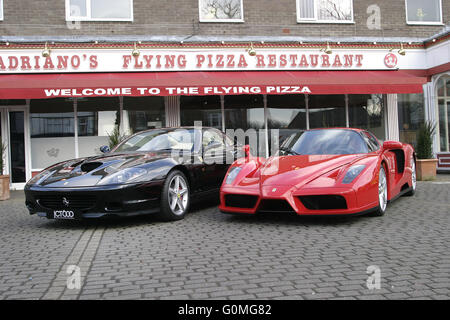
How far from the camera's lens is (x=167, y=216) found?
18.9 feet

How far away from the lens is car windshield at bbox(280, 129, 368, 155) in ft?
19.6

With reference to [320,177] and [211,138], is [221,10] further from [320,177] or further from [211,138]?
[320,177]

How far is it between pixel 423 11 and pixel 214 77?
7790 millimetres

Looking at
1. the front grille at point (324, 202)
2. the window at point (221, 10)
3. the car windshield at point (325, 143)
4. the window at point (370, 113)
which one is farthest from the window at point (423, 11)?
the front grille at point (324, 202)

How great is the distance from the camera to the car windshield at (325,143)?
5988 millimetres

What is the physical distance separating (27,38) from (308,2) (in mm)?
8412

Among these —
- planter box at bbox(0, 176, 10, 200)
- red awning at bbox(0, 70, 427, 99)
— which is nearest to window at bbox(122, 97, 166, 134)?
red awning at bbox(0, 70, 427, 99)

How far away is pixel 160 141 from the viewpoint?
22.2 feet

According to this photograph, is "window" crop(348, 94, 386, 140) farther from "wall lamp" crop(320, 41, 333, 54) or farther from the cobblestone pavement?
the cobblestone pavement

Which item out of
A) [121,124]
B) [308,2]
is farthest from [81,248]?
[308,2]

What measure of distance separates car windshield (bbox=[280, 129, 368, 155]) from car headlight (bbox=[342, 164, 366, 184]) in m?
0.62

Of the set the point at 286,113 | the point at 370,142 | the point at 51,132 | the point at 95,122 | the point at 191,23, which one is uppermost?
the point at 191,23

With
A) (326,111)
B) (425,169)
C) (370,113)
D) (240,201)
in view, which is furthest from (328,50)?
(240,201)

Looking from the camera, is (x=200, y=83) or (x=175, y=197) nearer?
(x=175, y=197)
